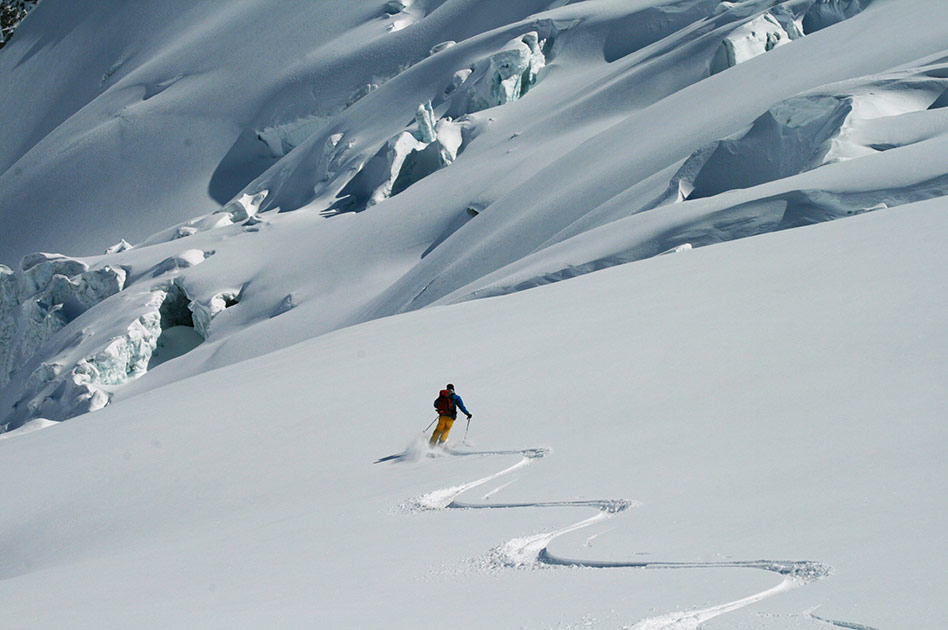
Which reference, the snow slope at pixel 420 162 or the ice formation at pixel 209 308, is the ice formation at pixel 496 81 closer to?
the snow slope at pixel 420 162

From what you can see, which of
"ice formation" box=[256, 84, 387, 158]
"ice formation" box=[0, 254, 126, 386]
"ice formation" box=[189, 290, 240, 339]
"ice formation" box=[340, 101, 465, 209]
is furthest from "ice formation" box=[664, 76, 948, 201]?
"ice formation" box=[256, 84, 387, 158]

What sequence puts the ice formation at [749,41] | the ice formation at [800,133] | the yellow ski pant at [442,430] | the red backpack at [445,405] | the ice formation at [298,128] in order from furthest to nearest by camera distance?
the ice formation at [298,128] → the ice formation at [749,41] → the ice formation at [800,133] → the red backpack at [445,405] → the yellow ski pant at [442,430]

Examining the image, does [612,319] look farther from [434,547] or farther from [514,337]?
[434,547]

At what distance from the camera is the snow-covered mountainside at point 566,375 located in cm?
432

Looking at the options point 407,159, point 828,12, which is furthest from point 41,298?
point 828,12

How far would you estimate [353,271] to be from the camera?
27.9 meters

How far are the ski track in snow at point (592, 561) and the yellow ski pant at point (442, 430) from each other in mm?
780

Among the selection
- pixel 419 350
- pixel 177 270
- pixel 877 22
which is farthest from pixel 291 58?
pixel 419 350

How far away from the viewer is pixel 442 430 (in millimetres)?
7875

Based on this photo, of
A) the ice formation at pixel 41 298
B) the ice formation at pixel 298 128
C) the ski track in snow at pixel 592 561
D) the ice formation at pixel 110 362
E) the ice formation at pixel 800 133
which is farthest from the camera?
the ice formation at pixel 298 128

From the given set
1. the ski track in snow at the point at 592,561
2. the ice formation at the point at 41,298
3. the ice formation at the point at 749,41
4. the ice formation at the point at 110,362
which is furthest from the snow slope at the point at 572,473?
the ice formation at the point at 41,298

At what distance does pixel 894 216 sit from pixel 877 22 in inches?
541

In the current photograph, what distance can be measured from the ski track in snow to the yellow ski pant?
0.78 metres

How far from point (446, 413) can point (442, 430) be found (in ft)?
0.54
